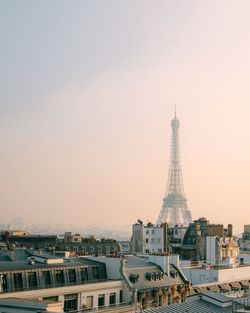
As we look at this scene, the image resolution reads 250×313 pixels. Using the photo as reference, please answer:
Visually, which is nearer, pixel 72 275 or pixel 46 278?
pixel 46 278

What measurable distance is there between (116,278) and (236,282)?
83.5ft

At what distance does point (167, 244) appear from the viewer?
135m

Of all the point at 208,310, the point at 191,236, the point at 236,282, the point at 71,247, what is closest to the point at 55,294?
the point at 208,310

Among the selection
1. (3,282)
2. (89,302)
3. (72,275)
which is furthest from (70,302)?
(3,282)

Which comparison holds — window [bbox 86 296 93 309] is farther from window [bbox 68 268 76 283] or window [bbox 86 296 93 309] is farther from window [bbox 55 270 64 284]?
window [bbox 55 270 64 284]

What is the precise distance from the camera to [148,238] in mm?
136000

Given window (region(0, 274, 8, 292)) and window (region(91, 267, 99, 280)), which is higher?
window (region(91, 267, 99, 280))

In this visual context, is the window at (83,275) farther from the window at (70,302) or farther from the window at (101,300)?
the window at (70,302)

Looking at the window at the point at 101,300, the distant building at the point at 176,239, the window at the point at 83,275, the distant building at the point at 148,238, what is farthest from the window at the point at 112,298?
the distant building at the point at 176,239

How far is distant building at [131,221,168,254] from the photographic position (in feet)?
435

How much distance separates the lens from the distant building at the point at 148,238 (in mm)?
132500

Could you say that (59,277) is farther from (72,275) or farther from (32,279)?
(32,279)

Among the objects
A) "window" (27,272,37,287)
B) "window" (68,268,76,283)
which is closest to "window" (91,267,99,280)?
"window" (68,268,76,283)

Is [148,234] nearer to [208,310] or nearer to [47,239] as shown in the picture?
[47,239]
